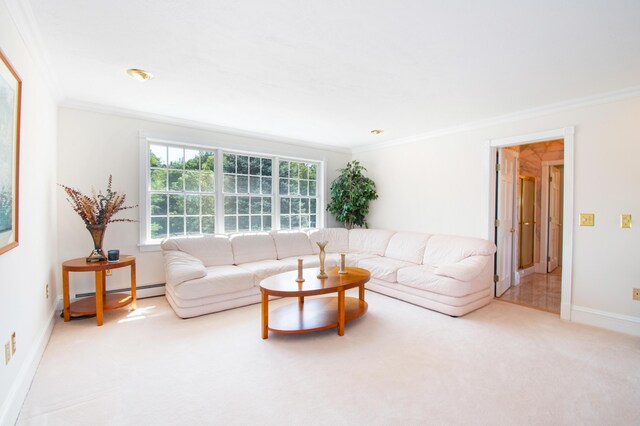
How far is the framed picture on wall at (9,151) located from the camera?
1.60 meters

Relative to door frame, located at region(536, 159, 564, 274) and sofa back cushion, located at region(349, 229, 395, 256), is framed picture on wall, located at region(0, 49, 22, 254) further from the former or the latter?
door frame, located at region(536, 159, 564, 274)

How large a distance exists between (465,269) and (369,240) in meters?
1.95

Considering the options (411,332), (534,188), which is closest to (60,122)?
(411,332)

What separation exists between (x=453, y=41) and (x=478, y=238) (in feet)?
8.85

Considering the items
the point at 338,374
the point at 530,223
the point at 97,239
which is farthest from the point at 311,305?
the point at 530,223

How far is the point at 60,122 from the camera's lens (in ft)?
11.1

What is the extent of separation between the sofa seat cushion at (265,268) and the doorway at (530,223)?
2.86m

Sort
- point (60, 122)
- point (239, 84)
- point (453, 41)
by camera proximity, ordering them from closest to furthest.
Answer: point (453, 41), point (239, 84), point (60, 122)

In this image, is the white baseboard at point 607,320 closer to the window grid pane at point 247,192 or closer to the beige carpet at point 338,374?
the beige carpet at point 338,374

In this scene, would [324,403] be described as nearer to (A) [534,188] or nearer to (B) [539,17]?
(B) [539,17]

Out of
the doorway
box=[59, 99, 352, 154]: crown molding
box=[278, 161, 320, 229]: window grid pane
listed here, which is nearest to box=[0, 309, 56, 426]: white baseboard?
box=[59, 99, 352, 154]: crown molding

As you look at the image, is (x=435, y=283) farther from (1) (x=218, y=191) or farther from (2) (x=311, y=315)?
(1) (x=218, y=191)

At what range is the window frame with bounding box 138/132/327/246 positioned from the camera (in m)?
3.88

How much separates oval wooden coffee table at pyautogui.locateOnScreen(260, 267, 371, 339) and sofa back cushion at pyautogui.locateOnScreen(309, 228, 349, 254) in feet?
5.64
